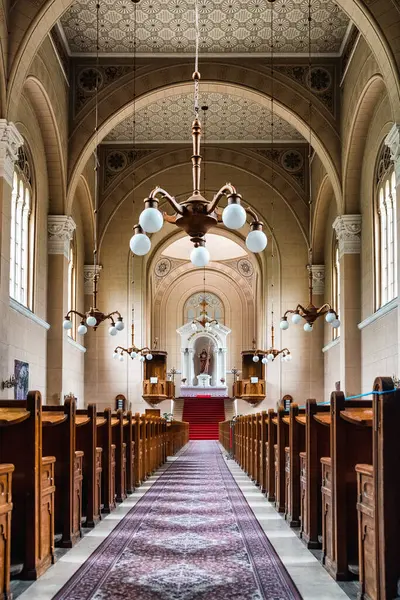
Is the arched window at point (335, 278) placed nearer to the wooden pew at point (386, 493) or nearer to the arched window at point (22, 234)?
the arched window at point (22, 234)

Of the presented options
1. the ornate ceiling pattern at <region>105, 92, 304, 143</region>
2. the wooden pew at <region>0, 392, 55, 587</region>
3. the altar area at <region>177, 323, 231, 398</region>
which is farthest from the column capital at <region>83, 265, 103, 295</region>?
the wooden pew at <region>0, 392, 55, 587</region>

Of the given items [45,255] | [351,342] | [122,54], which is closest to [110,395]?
[45,255]

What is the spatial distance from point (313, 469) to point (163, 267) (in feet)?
104

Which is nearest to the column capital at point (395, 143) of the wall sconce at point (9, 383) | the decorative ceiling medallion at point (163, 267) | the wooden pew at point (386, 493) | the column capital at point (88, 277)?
the wall sconce at point (9, 383)

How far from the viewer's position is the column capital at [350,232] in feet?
58.5

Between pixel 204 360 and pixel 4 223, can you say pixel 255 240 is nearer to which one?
pixel 4 223

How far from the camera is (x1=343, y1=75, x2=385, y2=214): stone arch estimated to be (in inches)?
617

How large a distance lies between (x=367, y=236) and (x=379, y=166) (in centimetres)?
178

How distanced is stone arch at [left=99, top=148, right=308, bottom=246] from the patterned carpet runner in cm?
1449

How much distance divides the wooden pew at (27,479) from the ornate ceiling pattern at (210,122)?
51.7 feet

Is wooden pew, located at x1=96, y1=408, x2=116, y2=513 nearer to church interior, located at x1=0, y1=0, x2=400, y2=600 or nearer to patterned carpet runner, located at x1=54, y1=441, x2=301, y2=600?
church interior, located at x1=0, y1=0, x2=400, y2=600

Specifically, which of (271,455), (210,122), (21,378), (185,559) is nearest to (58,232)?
(21,378)

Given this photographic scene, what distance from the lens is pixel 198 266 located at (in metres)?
7.95

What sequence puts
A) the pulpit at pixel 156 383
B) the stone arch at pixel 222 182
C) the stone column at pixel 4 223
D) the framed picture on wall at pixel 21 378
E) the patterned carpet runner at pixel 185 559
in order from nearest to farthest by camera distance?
the patterned carpet runner at pixel 185 559 → the stone column at pixel 4 223 → the framed picture on wall at pixel 21 378 → the stone arch at pixel 222 182 → the pulpit at pixel 156 383
